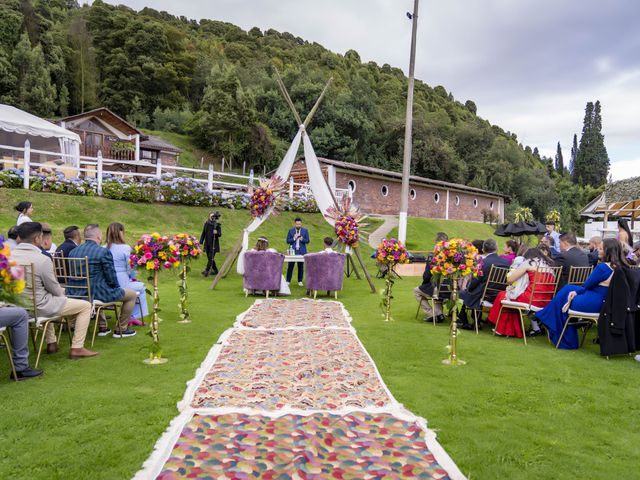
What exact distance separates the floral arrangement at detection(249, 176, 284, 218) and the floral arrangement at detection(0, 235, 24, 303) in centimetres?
794

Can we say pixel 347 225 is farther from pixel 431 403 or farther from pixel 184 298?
pixel 431 403

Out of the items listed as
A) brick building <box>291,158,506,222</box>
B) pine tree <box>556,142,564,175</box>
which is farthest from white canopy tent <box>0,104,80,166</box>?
pine tree <box>556,142,564,175</box>

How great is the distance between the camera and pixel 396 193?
103ft

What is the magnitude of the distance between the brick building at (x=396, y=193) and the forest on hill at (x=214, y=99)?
7.55 metres

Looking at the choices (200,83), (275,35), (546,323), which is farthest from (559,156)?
(546,323)

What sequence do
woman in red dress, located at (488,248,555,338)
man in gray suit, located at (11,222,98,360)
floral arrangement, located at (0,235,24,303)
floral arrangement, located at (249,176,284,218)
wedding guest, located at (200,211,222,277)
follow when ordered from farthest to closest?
wedding guest, located at (200,211,222,277) → floral arrangement, located at (249,176,284,218) → woman in red dress, located at (488,248,555,338) → man in gray suit, located at (11,222,98,360) → floral arrangement, located at (0,235,24,303)

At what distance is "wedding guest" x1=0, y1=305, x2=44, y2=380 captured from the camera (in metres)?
4.30

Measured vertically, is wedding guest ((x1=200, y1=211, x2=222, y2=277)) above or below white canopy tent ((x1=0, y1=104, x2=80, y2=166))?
below

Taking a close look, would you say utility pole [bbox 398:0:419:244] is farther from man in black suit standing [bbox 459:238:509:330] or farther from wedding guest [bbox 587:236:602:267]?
man in black suit standing [bbox 459:238:509:330]

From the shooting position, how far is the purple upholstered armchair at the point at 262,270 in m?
10.2

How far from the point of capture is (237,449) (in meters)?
3.21

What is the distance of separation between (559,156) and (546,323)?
97183 mm

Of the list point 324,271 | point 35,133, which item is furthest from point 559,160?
point 324,271

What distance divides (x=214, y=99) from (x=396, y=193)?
733 inches
